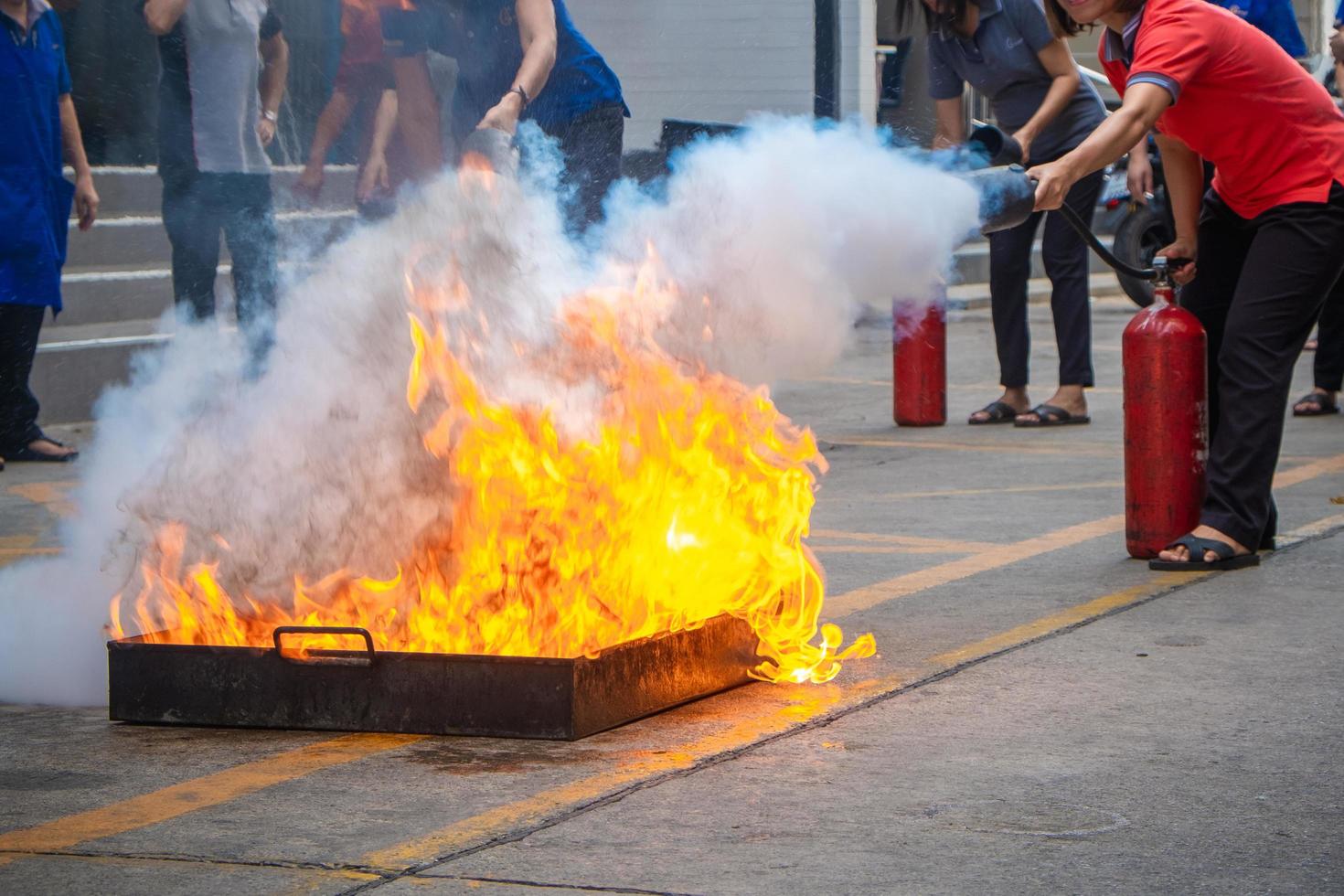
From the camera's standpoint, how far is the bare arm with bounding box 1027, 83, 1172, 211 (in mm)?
5488

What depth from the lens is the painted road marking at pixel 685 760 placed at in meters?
3.53

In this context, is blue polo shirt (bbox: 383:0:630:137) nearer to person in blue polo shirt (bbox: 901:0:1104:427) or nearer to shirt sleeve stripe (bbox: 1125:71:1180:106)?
person in blue polo shirt (bbox: 901:0:1104:427)

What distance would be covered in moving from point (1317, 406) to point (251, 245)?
526 cm

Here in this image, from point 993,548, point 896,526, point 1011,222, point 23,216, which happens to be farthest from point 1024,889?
point 23,216

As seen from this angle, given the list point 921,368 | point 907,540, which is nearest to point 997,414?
point 921,368

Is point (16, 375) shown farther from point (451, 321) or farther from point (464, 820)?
point (464, 820)

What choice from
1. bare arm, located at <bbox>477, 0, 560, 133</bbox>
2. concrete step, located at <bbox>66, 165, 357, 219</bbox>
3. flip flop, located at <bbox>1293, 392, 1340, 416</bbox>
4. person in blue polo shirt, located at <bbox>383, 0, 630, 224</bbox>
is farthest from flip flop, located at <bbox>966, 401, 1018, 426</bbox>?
concrete step, located at <bbox>66, 165, 357, 219</bbox>

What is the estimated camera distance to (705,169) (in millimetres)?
5004

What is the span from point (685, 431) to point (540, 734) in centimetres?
78

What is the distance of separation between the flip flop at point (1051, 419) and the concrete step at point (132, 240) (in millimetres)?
4317

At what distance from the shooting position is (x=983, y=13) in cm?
920

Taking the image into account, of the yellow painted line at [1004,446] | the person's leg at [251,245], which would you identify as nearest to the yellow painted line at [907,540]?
the yellow painted line at [1004,446]

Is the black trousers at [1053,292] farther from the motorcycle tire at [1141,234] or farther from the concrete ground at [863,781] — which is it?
the motorcycle tire at [1141,234]

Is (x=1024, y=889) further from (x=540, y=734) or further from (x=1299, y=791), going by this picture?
(x=540, y=734)
